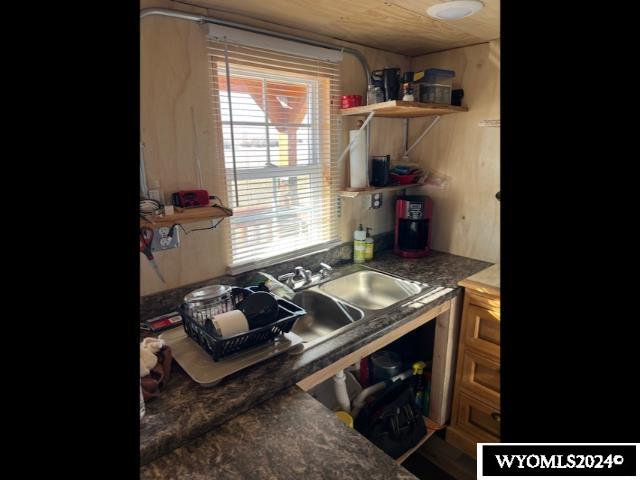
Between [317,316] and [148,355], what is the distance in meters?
0.84

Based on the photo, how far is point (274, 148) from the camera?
1.67 metres

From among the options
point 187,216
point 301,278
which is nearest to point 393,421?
point 301,278

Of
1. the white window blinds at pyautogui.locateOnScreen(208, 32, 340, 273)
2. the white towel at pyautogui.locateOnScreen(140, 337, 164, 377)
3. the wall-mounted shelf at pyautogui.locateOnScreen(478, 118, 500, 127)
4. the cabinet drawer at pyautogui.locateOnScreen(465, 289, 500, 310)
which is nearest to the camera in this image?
the white towel at pyautogui.locateOnScreen(140, 337, 164, 377)

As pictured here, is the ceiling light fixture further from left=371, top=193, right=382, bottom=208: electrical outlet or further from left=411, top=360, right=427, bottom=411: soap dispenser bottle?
left=411, top=360, right=427, bottom=411: soap dispenser bottle

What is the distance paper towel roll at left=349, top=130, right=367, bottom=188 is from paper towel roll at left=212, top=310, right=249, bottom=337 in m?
1.06

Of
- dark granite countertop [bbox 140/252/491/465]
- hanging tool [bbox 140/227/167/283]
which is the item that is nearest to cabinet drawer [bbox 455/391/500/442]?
dark granite countertop [bbox 140/252/491/465]

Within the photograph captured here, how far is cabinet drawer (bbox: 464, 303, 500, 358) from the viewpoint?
1681 millimetres

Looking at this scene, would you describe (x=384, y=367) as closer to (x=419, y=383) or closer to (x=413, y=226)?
(x=419, y=383)

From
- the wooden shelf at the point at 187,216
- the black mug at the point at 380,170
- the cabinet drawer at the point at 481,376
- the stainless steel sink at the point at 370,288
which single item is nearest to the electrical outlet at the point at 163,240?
the wooden shelf at the point at 187,216

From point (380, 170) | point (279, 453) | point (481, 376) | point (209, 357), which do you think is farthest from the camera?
point (380, 170)

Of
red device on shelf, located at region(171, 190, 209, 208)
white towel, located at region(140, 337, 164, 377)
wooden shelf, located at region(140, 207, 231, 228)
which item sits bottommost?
white towel, located at region(140, 337, 164, 377)

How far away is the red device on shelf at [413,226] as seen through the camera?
2.08 m

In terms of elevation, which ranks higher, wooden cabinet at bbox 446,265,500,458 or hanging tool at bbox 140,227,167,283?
hanging tool at bbox 140,227,167,283
